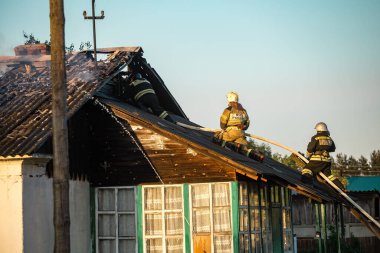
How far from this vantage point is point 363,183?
4934 cm

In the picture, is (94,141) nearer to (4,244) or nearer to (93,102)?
(93,102)

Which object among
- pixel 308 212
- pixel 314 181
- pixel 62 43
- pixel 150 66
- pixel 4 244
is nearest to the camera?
pixel 62 43

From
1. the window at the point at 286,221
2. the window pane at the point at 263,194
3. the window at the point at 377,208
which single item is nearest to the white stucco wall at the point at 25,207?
the window pane at the point at 263,194

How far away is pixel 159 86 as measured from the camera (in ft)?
76.6

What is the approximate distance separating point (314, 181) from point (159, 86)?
18.0ft

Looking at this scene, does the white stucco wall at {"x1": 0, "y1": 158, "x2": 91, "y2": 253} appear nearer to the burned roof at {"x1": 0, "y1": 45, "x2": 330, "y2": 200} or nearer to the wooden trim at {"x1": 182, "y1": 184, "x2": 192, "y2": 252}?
the burned roof at {"x1": 0, "y1": 45, "x2": 330, "y2": 200}

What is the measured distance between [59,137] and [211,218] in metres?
5.76

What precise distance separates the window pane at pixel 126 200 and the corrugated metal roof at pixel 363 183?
31544 millimetres

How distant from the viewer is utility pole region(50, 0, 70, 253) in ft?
41.4

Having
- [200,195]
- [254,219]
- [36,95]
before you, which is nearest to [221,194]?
[200,195]

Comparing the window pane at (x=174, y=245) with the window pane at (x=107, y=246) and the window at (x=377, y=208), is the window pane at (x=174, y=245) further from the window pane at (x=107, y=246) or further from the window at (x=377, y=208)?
the window at (x=377, y=208)

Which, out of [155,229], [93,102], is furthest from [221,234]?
[93,102]

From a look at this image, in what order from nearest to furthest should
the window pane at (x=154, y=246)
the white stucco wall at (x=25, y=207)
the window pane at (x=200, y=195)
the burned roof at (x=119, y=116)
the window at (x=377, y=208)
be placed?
1. the white stucco wall at (x=25, y=207)
2. the burned roof at (x=119, y=116)
3. the window pane at (x=200, y=195)
4. the window pane at (x=154, y=246)
5. the window at (x=377, y=208)

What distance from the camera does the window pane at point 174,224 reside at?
58.7 feet
